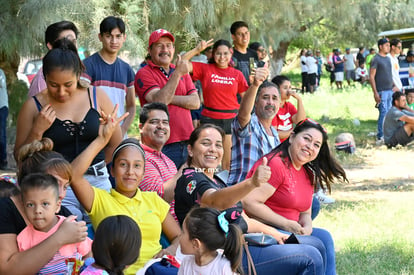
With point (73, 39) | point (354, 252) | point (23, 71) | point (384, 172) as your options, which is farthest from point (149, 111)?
point (23, 71)

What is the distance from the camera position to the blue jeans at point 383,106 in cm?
1267

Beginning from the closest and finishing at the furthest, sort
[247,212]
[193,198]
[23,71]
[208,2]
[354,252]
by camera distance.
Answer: [193,198] < [247,212] < [354,252] < [208,2] < [23,71]

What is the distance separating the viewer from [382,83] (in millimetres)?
12758

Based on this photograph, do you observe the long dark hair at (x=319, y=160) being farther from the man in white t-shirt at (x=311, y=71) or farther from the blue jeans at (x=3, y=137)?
the man in white t-shirt at (x=311, y=71)

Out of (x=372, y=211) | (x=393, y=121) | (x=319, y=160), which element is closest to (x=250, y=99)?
(x=319, y=160)

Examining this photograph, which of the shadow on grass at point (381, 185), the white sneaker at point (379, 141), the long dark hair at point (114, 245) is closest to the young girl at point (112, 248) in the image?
the long dark hair at point (114, 245)

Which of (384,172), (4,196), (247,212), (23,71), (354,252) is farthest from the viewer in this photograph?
(23,71)

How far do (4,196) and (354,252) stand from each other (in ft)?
11.1

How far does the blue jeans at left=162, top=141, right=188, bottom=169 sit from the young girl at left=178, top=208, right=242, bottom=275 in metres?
2.43

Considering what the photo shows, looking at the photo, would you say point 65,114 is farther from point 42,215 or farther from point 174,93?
point 174,93

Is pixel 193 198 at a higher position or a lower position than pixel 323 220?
higher

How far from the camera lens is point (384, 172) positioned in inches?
397

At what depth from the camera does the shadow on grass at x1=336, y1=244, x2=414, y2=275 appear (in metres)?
5.27

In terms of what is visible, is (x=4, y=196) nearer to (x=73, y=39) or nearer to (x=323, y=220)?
(x=73, y=39)
